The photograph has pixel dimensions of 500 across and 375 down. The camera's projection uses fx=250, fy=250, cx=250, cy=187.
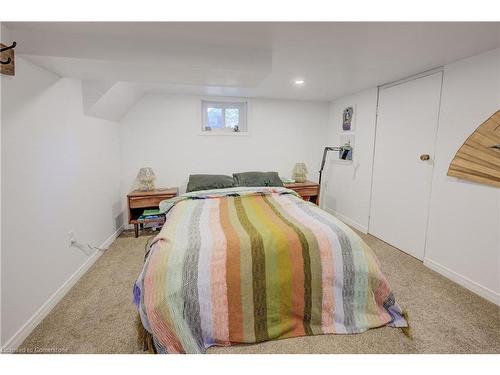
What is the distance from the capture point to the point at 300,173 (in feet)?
13.1

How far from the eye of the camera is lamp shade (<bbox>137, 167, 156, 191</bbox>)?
11.2 ft

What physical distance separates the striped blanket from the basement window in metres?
2.32

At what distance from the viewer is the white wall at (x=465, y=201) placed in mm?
1963

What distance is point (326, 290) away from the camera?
1.66m

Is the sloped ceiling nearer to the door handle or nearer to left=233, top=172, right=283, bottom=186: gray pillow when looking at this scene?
the door handle

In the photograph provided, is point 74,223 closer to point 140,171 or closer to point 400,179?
point 140,171

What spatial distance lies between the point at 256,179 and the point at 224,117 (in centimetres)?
114

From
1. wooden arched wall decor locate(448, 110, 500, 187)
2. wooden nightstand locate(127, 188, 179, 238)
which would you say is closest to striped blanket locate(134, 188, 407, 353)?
wooden arched wall decor locate(448, 110, 500, 187)

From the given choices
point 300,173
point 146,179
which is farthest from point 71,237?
point 300,173

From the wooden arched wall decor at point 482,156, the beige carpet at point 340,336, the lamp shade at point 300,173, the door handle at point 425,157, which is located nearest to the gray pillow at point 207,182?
the lamp shade at point 300,173

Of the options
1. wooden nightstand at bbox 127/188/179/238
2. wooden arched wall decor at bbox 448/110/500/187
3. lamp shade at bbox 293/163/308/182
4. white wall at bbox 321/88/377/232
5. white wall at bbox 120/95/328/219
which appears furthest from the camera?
lamp shade at bbox 293/163/308/182

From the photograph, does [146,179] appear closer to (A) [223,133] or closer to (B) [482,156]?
(A) [223,133]

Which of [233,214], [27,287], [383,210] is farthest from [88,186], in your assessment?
[383,210]
